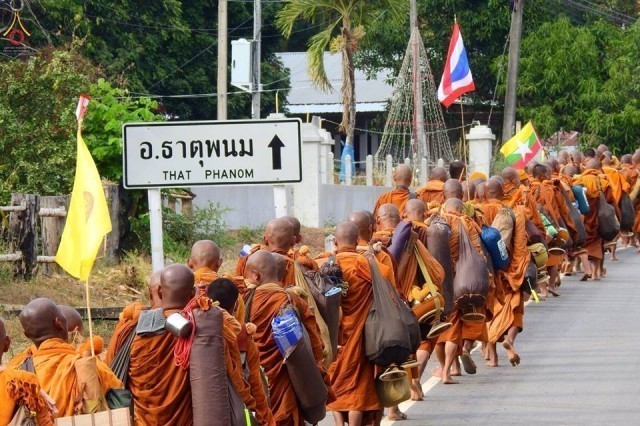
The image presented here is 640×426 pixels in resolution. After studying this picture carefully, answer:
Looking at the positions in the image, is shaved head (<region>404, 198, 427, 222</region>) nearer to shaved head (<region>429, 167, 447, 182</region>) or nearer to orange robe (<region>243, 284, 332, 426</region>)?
shaved head (<region>429, 167, 447, 182</region>)

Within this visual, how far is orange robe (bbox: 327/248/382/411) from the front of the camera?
9.08 m

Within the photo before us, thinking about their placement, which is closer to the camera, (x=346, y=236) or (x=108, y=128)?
(x=346, y=236)

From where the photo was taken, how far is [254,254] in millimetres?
7590

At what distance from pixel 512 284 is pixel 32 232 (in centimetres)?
506

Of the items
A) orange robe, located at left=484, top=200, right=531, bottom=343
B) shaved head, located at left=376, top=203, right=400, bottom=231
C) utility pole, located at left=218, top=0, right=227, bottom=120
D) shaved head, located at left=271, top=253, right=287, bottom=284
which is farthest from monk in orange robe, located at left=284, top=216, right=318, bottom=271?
utility pole, located at left=218, top=0, right=227, bottom=120

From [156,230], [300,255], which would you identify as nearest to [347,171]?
[156,230]

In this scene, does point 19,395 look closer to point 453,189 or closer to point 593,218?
point 453,189

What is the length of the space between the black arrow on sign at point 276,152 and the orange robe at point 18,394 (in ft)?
13.6

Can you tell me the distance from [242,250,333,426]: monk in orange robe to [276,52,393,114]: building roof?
3941cm

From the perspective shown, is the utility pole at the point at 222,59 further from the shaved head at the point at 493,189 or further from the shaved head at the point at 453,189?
the shaved head at the point at 453,189

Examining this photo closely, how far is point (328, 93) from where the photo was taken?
165ft

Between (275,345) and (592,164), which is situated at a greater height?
(592,164)

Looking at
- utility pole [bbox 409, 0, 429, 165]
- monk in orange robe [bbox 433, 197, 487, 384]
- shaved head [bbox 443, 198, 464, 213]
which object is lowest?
monk in orange robe [bbox 433, 197, 487, 384]

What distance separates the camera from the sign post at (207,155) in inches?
363
